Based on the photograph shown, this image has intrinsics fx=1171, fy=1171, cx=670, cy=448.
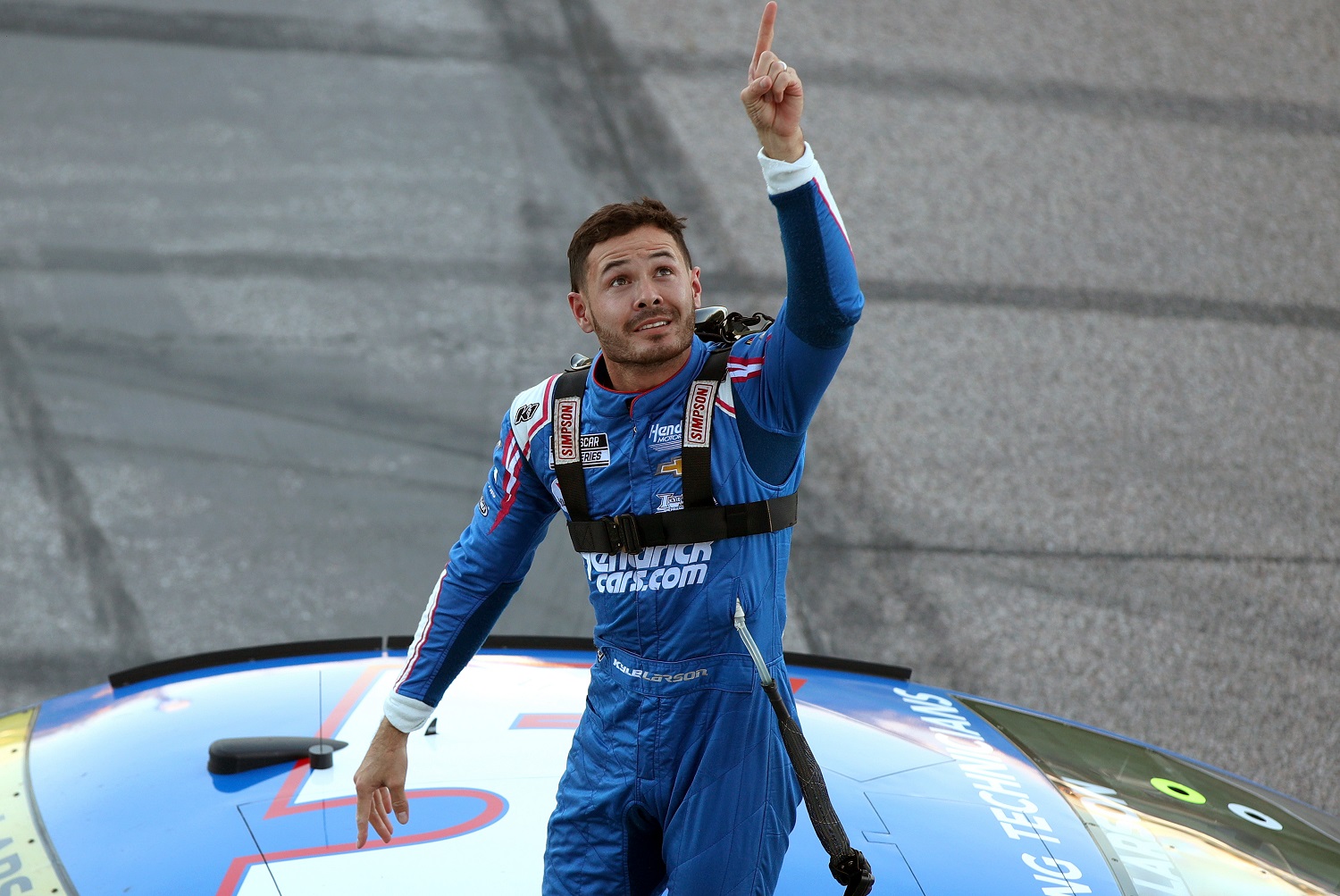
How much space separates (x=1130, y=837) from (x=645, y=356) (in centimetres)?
138

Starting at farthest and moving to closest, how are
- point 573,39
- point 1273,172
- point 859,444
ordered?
1. point 573,39
2. point 1273,172
3. point 859,444

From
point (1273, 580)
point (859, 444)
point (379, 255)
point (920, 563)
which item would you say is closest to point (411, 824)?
point (920, 563)

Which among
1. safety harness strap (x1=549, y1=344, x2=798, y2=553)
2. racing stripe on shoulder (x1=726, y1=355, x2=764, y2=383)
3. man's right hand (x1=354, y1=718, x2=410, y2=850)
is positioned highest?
racing stripe on shoulder (x1=726, y1=355, x2=764, y2=383)

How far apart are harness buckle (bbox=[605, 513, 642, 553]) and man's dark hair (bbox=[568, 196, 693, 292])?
1.40 feet

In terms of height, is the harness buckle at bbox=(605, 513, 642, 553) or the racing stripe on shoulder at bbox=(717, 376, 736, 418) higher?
the racing stripe on shoulder at bbox=(717, 376, 736, 418)

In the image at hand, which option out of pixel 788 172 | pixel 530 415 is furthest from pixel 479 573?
pixel 788 172

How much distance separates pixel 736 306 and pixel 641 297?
14.6ft

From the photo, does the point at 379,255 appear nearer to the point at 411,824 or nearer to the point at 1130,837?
the point at 411,824

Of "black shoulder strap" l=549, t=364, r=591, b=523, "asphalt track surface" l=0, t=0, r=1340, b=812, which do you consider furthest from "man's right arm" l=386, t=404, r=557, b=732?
"asphalt track surface" l=0, t=0, r=1340, b=812

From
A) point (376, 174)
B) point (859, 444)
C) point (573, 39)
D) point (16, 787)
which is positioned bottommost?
point (16, 787)

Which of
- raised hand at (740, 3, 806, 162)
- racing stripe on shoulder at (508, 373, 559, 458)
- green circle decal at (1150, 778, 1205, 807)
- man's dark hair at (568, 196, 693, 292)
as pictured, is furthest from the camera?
green circle decal at (1150, 778, 1205, 807)

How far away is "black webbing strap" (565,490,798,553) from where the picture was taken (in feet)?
6.26

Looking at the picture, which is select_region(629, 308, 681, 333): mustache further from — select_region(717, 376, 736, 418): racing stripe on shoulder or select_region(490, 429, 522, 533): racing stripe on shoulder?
select_region(490, 429, 522, 533): racing stripe on shoulder

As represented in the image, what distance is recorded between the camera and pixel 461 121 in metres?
7.48
